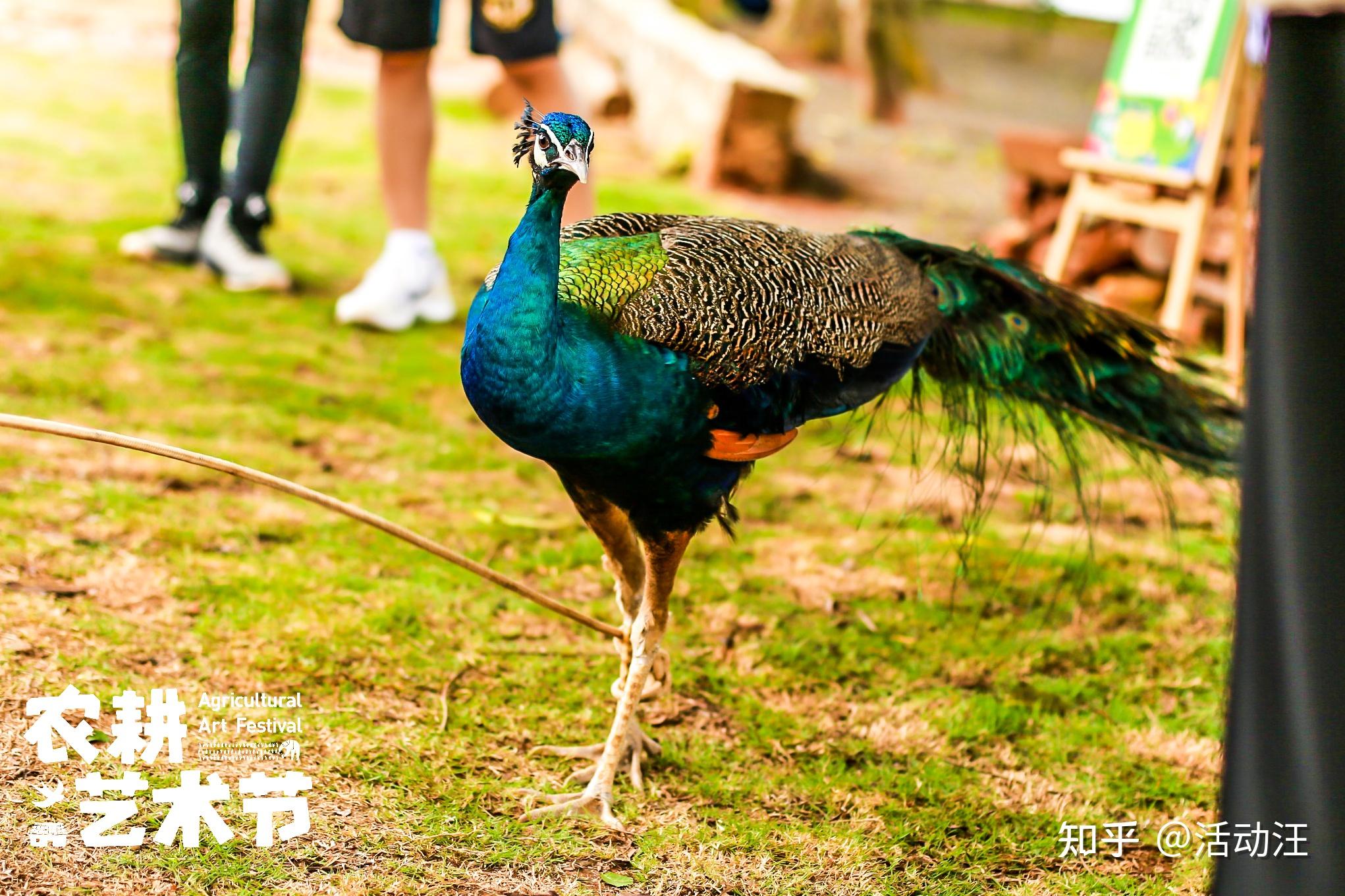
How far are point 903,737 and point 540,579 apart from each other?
1027mm

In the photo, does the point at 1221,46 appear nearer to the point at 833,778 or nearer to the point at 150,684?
the point at 833,778

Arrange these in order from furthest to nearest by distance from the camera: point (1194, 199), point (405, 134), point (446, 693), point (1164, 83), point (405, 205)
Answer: point (1164, 83) → point (1194, 199) → point (405, 205) → point (405, 134) → point (446, 693)

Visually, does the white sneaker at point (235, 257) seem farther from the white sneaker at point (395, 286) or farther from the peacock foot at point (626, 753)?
the peacock foot at point (626, 753)

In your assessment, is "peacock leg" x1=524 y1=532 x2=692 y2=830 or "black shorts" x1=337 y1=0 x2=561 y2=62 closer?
"peacock leg" x1=524 y1=532 x2=692 y2=830

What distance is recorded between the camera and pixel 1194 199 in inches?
201

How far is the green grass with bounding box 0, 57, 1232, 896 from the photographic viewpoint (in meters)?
2.23

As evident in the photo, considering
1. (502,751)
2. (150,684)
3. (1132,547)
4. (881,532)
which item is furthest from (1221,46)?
(150,684)

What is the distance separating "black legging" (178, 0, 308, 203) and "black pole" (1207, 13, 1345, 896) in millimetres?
3684

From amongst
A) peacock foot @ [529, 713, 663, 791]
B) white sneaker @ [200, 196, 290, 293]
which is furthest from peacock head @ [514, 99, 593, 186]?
white sneaker @ [200, 196, 290, 293]

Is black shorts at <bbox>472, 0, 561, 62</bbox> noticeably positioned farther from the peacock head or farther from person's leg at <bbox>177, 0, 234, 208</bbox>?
the peacock head

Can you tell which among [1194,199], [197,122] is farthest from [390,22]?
[1194,199]

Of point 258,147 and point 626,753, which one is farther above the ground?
point 258,147

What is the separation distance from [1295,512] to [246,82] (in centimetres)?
402

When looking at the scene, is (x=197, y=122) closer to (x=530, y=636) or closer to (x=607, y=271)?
(x=530, y=636)
